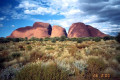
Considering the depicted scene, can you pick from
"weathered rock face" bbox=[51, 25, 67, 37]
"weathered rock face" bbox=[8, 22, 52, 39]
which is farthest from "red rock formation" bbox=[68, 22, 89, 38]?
"weathered rock face" bbox=[8, 22, 52, 39]

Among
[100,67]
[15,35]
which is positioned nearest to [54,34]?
[15,35]

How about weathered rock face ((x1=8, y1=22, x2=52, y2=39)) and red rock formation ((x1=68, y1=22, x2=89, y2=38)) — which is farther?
weathered rock face ((x1=8, y1=22, x2=52, y2=39))

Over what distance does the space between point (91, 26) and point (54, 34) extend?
1797 inches

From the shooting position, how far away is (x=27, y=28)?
339 ft

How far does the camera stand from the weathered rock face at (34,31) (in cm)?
9212

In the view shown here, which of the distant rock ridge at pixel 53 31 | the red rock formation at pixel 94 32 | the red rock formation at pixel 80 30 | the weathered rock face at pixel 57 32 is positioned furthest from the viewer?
the weathered rock face at pixel 57 32

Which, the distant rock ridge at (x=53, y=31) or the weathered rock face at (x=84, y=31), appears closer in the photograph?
the weathered rock face at (x=84, y=31)

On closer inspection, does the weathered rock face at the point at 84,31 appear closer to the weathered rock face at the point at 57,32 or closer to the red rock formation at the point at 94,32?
the red rock formation at the point at 94,32

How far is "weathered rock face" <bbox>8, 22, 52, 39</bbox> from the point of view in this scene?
92.1m

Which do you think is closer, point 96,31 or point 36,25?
point 96,31

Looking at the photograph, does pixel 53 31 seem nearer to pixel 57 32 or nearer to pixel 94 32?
pixel 57 32

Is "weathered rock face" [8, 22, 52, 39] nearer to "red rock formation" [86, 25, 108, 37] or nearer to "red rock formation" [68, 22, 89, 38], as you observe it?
"red rock formation" [68, 22, 89, 38]

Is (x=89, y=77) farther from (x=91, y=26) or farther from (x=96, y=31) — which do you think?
(x=91, y=26)

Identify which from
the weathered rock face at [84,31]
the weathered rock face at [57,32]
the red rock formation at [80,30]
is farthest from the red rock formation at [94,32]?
the weathered rock face at [57,32]
